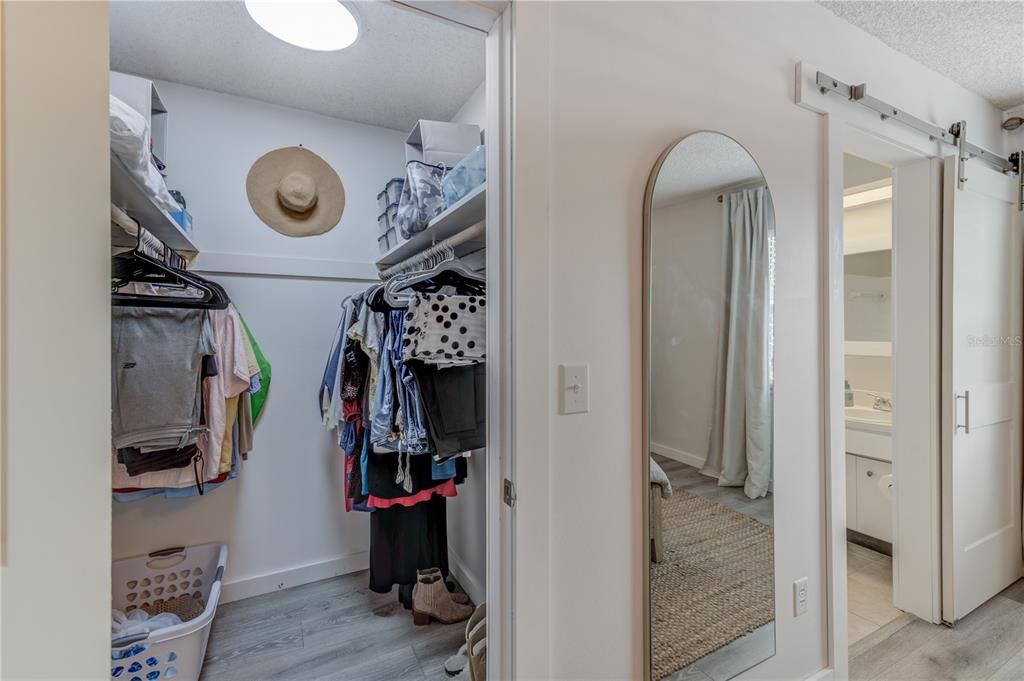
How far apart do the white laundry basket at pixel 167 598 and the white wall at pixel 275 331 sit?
0.08m

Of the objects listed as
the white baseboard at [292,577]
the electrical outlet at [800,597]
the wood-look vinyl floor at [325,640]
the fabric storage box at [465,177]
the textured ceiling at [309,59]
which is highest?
the textured ceiling at [309,59]

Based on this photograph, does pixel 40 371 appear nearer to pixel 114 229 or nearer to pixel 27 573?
pixel 27 573

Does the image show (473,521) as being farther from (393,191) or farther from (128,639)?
(393,191)

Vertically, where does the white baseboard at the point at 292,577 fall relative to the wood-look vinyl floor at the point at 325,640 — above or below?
above

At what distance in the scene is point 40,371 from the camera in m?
0.62

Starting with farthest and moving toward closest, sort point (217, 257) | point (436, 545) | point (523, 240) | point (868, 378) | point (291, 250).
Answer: point (868, 378) < point (291, 250) < point (217, 257) < point (436, 545) < point (523, 240)

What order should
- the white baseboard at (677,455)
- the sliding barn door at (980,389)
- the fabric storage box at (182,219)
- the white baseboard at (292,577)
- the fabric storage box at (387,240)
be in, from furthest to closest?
the fabric storage box at (387,240) < the white baseboard at (292,577) < the sliding barn door at (980,389) < the fabric storage box at (182,219) < the white baseboard at (677,455)

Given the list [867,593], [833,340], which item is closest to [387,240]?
[833,340]

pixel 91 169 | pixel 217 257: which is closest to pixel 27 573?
pixel 91 169

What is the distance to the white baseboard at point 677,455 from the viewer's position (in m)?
1.17

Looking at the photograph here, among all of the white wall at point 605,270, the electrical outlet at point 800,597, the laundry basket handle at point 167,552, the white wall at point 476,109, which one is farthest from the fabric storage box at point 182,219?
the electrical outlet at point 800,597

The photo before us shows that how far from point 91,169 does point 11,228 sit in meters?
0.13

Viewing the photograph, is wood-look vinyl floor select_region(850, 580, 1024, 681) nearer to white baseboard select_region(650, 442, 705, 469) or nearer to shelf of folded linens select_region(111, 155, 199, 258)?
white baseboard select_region(650, 442, 705, 469)

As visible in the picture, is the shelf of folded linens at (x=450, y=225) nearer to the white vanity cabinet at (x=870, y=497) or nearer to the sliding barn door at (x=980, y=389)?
the sliding barn door at (x=980, y=389)
